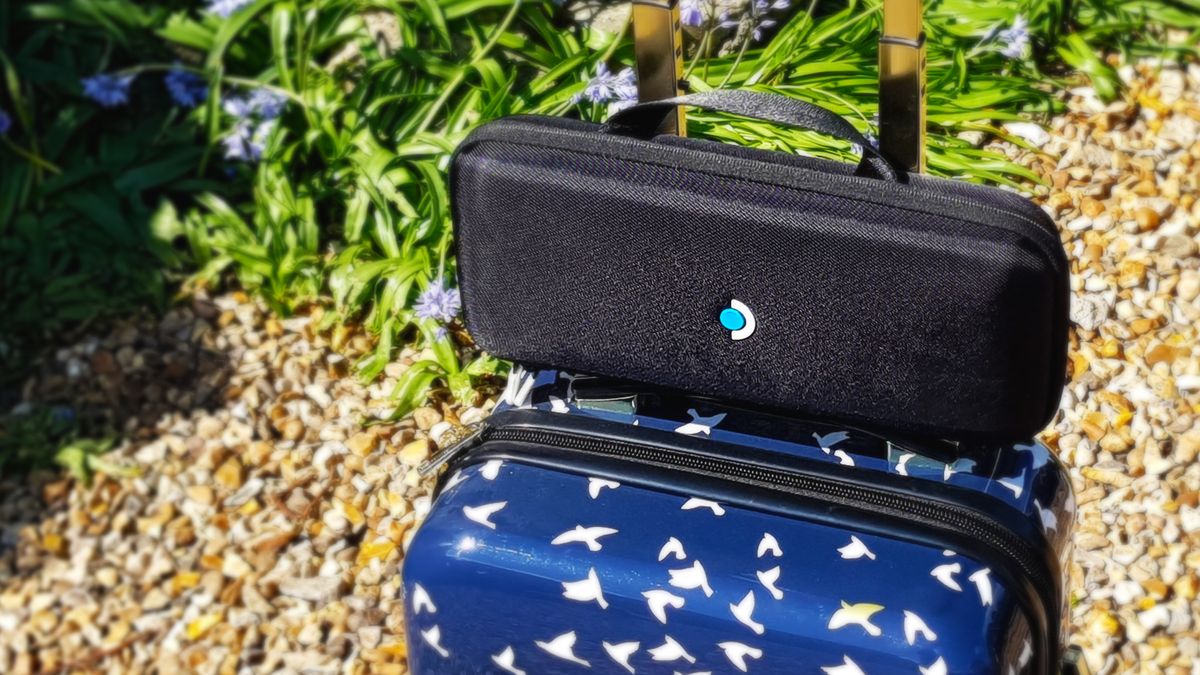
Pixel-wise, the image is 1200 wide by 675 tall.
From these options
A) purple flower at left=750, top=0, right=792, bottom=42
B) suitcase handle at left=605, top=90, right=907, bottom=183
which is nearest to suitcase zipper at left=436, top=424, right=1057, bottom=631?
suitcase handle at left=605, top=90, right=907, bottom=183

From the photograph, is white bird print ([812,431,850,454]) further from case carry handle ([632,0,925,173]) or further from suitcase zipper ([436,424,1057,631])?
case carry handle ([632,0,925,173])

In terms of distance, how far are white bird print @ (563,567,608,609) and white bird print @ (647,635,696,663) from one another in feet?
0.30

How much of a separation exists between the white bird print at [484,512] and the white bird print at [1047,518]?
2.35 ft

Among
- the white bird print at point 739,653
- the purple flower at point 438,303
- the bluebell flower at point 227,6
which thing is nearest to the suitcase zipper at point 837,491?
the white bird print at point 739,653

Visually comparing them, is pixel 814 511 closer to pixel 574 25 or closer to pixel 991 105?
pixel 991 105

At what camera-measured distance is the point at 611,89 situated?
2.59 metres

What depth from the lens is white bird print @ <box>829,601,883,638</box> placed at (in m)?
1.55

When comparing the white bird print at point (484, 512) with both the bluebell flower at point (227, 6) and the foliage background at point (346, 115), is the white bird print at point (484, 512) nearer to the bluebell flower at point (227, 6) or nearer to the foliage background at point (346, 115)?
the foliage background at point (346, 115)

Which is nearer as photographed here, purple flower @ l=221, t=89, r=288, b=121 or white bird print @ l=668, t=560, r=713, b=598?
white bird print @ l=668, t=560, r=713, b=598

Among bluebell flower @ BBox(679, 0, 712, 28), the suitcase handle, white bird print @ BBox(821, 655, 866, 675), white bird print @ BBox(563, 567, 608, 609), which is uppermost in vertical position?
the suitcase handle

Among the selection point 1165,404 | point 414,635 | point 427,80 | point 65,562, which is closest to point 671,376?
point 414,635

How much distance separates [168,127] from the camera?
3227 millimetres

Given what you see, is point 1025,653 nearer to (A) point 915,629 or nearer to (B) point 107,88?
(A) point 915,629

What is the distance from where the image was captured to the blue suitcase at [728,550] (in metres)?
1.57
